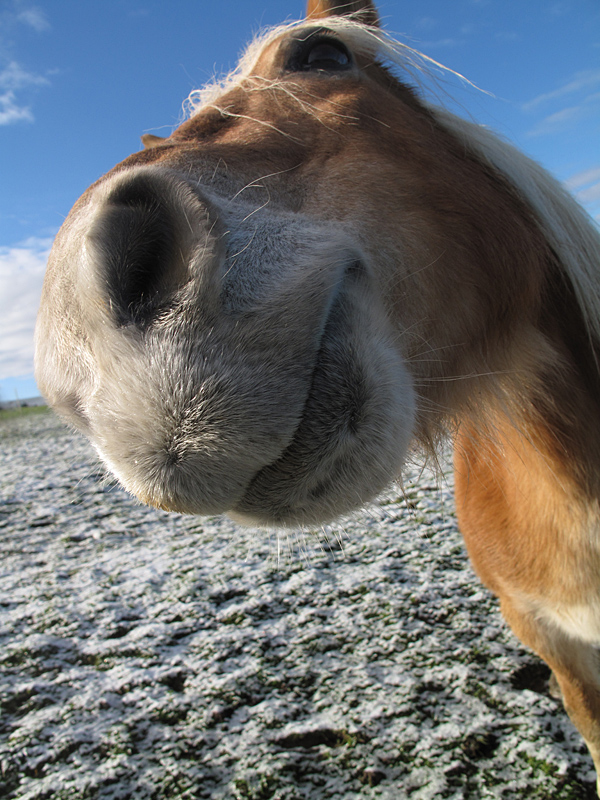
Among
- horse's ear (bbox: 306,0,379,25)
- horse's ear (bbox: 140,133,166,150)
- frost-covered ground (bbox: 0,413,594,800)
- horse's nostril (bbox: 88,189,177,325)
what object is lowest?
frost-covered ground (bbox: 0,413,594,800)

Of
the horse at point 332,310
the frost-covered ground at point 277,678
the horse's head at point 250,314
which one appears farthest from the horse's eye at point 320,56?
the frost-covered ground at point 277,678

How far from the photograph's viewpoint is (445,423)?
1583 mm

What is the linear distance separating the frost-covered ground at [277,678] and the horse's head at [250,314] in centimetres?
45

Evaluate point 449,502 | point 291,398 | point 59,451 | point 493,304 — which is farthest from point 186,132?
point 59,451

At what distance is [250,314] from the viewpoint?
0.79 meters

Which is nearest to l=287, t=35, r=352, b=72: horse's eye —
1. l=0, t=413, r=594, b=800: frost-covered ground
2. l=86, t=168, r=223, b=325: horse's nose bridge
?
l=86, t=168, r=223, b=325: horse's nose bridge

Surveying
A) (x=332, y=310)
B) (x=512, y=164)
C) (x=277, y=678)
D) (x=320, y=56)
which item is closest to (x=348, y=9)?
(x=320, y=56)

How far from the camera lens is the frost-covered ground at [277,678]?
1.77 metres

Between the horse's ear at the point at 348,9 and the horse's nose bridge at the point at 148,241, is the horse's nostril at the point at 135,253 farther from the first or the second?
the horse's ear at the point at 348,9

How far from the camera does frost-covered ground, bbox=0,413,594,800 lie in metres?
1.77

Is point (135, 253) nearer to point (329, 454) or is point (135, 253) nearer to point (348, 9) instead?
point (329, 454)

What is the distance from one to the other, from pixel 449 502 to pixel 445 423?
101 inches

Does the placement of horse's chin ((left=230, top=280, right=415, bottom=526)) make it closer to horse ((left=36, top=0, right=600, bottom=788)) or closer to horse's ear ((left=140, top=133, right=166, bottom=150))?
horse ((left=36, top=0, right=600, bottom=788))

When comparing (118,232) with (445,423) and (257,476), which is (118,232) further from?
(445,423)
